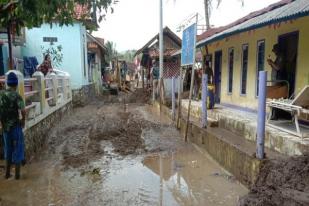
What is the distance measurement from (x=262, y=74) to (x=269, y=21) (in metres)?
2.22

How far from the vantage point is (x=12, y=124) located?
5980 millimetres

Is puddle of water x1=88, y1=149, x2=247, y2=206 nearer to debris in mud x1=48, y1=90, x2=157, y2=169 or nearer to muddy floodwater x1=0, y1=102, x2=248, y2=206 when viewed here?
muddy floodwater x1=0, y1=102, x2=248, y2=206

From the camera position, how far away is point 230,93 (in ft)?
39.7

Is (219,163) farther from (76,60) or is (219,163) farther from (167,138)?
(76,60)

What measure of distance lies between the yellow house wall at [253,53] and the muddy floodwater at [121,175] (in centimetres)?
262

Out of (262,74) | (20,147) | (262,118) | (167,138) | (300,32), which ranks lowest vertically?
(167,138)

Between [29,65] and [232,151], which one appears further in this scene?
[29,65]

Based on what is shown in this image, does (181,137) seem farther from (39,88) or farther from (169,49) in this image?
(169,49)

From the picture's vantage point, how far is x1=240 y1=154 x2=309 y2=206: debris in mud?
11.8 ft

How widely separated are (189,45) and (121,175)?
423cm

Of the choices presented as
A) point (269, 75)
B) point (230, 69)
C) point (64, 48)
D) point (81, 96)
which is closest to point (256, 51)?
point (269, 75)

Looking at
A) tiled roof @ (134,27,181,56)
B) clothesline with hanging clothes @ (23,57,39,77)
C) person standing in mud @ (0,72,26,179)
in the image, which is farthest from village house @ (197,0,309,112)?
clothesline with hanging clothes @ (23,57,39,77)

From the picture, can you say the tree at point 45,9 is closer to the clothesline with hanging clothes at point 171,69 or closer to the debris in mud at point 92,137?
the debris in mud at point 92,137

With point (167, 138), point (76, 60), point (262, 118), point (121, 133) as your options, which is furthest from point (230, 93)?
point (76, 60)
